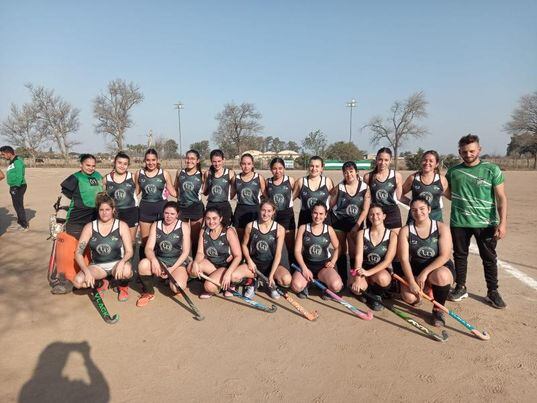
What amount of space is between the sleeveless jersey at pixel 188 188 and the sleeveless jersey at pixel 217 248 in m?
0.82

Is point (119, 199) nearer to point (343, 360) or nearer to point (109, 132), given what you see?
point (343, 360)

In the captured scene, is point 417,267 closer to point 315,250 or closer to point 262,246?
point 315,250

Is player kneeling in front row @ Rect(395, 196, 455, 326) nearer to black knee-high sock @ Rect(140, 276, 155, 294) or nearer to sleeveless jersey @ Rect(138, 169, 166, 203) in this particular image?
black knee-high sock @ Rect(140, 276, 155, 294)

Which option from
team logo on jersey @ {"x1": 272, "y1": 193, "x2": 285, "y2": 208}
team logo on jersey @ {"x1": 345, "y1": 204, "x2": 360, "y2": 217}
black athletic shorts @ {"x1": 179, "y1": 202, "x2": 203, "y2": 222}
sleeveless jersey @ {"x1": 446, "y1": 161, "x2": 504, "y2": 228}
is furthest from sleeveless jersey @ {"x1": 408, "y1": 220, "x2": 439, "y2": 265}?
black athletic shorts @ {"x1": 179, "y1": 202, "x2": 203, "y2": 222}

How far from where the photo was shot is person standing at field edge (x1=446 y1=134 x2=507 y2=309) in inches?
156

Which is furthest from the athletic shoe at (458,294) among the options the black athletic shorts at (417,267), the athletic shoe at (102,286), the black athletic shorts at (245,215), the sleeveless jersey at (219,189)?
the athletic shoe at (102,286)

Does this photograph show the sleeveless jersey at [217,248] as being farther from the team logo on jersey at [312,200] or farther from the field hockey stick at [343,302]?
the team logo on jersey at [312,200]

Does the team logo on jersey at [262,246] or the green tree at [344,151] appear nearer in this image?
the team logo on jersey at [262,246]

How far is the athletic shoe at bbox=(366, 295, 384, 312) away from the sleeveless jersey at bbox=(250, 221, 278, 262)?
1.29 metres

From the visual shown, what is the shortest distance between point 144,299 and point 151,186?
5.21 ft

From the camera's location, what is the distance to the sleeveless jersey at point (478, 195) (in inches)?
158

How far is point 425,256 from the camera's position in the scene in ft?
12.8

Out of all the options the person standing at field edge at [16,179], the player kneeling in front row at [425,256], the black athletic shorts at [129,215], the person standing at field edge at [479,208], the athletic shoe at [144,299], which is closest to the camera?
the player kneeling in front row at [425,256]

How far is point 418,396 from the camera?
2617mm
